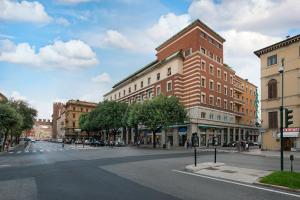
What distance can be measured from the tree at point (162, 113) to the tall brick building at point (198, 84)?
648 cm

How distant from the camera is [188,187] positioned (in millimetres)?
12297

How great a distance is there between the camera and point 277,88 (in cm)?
4591

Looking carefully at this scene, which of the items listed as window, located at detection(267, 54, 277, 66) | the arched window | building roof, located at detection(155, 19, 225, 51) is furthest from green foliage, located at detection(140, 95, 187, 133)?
building roof, located at detection(155, 19, 225, 51)

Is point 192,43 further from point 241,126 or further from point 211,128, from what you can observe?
point 241,126

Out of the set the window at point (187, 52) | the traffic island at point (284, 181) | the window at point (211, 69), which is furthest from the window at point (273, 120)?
the traffic island at point (284, 181)

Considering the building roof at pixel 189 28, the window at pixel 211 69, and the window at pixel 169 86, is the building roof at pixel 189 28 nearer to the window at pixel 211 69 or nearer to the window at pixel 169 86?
the window at pixel 211 69

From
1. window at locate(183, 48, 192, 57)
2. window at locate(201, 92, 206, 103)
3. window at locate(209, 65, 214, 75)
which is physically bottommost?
window at locate(201, 92, 206, 103)

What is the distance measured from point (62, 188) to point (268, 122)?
40.8m

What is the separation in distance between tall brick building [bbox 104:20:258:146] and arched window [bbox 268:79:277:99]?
16.8 meters

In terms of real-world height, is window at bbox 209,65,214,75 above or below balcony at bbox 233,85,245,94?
above

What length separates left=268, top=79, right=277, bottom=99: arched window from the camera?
1825 inches

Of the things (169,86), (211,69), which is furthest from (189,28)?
(169,86)

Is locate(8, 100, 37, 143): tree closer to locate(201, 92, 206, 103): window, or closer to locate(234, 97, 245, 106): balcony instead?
locate(201, 92, 206, 103): window

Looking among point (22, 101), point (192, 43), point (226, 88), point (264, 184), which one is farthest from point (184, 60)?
point (264, 184)
